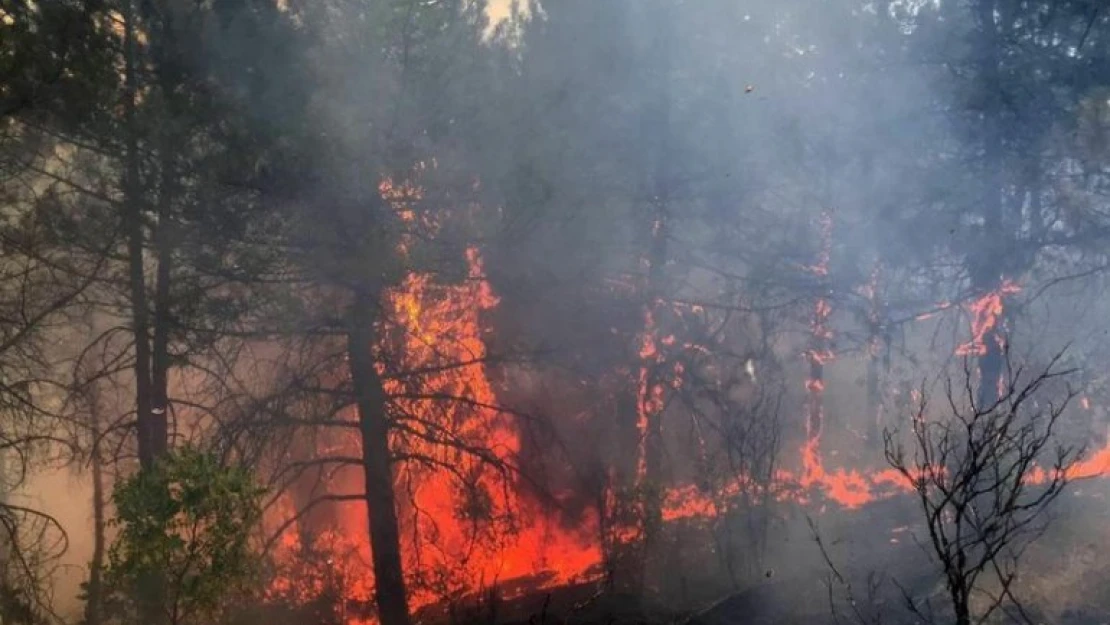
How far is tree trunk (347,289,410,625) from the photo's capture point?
412 inches

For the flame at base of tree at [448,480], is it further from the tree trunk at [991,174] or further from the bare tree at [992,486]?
the tree trunk at [991,174]

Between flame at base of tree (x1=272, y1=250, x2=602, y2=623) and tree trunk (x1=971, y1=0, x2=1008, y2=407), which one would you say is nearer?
Answer: flame at base of tree (x1=272, y1=250, x2=602, y2=623)

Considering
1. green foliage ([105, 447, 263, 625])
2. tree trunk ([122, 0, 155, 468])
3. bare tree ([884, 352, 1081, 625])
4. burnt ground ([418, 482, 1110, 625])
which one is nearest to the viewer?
bare tree ([884, 352, 1081, 625])

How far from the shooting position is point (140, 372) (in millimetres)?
10570

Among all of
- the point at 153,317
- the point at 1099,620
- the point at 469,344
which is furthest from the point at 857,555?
the point at 153,317

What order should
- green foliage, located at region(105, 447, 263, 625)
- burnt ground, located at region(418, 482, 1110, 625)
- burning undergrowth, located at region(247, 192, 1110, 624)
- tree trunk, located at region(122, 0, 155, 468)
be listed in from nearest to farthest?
green foliage, located at region(105, 447, 263, 625) → tree trunk, located at region(122, 0, 155, 468) → burnt ground, located at region(418, 482, 1110, 625) → burning undergrowth, located at region(247, 192, 1110, 624)

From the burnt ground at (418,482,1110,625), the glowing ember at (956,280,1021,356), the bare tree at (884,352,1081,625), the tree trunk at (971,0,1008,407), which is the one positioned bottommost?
the burnt ground at (418,482,1110,625)

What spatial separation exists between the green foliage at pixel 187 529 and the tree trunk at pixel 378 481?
2.94 m

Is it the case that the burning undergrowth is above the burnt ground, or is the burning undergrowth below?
above

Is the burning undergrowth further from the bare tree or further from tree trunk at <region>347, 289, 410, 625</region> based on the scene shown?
the bare tree

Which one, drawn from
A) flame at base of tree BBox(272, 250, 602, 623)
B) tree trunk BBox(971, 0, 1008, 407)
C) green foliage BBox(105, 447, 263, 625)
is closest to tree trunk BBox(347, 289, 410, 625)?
flame at base of tree BBox(272, 250, 602, 623)

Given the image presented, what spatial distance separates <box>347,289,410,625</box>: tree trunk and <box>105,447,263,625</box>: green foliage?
2940mm

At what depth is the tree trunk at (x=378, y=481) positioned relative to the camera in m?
10.5

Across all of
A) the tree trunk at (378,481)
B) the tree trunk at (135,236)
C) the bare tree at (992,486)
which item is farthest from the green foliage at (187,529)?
the bare tree at (992,486)
